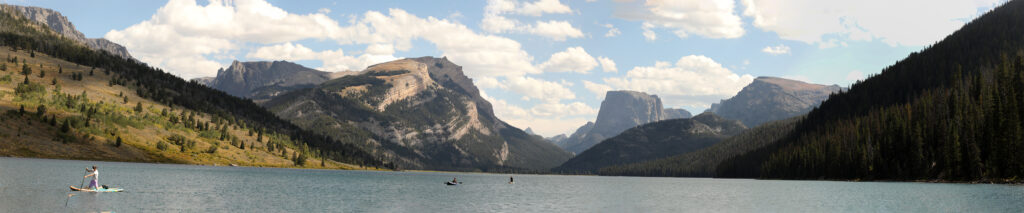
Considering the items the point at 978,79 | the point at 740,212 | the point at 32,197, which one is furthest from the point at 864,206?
the point at 978,79

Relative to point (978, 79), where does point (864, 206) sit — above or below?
below

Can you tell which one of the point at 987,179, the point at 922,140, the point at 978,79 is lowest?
the point at 987,179

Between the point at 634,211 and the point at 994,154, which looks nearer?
the point at 634,211

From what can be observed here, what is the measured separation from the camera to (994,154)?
14362cm

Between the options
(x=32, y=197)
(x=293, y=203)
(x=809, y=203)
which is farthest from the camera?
(x=809, y=203)

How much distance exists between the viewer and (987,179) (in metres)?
145

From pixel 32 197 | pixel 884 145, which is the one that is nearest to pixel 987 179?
pixel 884 145

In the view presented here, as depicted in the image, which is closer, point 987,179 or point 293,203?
point 293,203

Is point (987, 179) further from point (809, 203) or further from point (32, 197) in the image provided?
point (32, 197)

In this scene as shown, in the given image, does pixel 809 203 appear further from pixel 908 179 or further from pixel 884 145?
pixel 884 145

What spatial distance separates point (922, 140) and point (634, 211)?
148m

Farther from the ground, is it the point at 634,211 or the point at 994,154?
the point at 994,154

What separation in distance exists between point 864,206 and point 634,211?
119 feet

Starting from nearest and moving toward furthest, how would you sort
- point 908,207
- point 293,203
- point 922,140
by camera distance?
1. point 293,203
2. point 908,207
3. point 922,140
